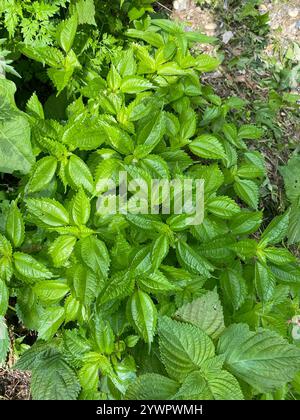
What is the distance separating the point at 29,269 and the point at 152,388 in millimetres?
Answer: 619

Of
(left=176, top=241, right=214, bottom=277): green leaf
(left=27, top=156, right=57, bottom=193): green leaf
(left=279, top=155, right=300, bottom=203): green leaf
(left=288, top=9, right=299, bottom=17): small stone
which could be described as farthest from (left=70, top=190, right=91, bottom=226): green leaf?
(left=288, top=9, right=299, bottom=17): small stone

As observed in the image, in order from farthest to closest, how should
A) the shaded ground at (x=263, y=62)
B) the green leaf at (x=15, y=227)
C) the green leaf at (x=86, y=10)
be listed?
1. the shaded ground at (x=263, y=62)
2. the green leaf at (x=86, y=10)
3. the green leaf at (x=15, y=227)

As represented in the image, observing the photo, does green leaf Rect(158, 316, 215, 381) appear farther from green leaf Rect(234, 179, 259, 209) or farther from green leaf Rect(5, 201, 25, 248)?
green leaf Rect(234, 179, 259, 209)

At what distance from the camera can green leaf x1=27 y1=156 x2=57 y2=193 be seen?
175 centimetres

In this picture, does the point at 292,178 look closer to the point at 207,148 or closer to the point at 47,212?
the point at 207,148

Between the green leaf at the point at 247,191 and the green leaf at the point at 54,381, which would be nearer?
the green leaf at the point at 54,381

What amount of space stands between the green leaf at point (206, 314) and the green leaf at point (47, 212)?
0.58 meters

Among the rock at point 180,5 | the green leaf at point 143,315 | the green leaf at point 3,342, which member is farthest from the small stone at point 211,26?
the green leaf at point 3,342

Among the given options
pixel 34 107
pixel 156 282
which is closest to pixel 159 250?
pixel 156 282

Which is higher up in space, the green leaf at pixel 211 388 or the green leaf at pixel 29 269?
the green leaf at pixel 29 269

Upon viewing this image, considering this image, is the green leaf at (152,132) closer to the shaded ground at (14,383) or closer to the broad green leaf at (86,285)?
the broad green leaf at (86,285)

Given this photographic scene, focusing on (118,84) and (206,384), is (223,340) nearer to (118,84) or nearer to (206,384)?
(206,384)

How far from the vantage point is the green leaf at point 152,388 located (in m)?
1.63
